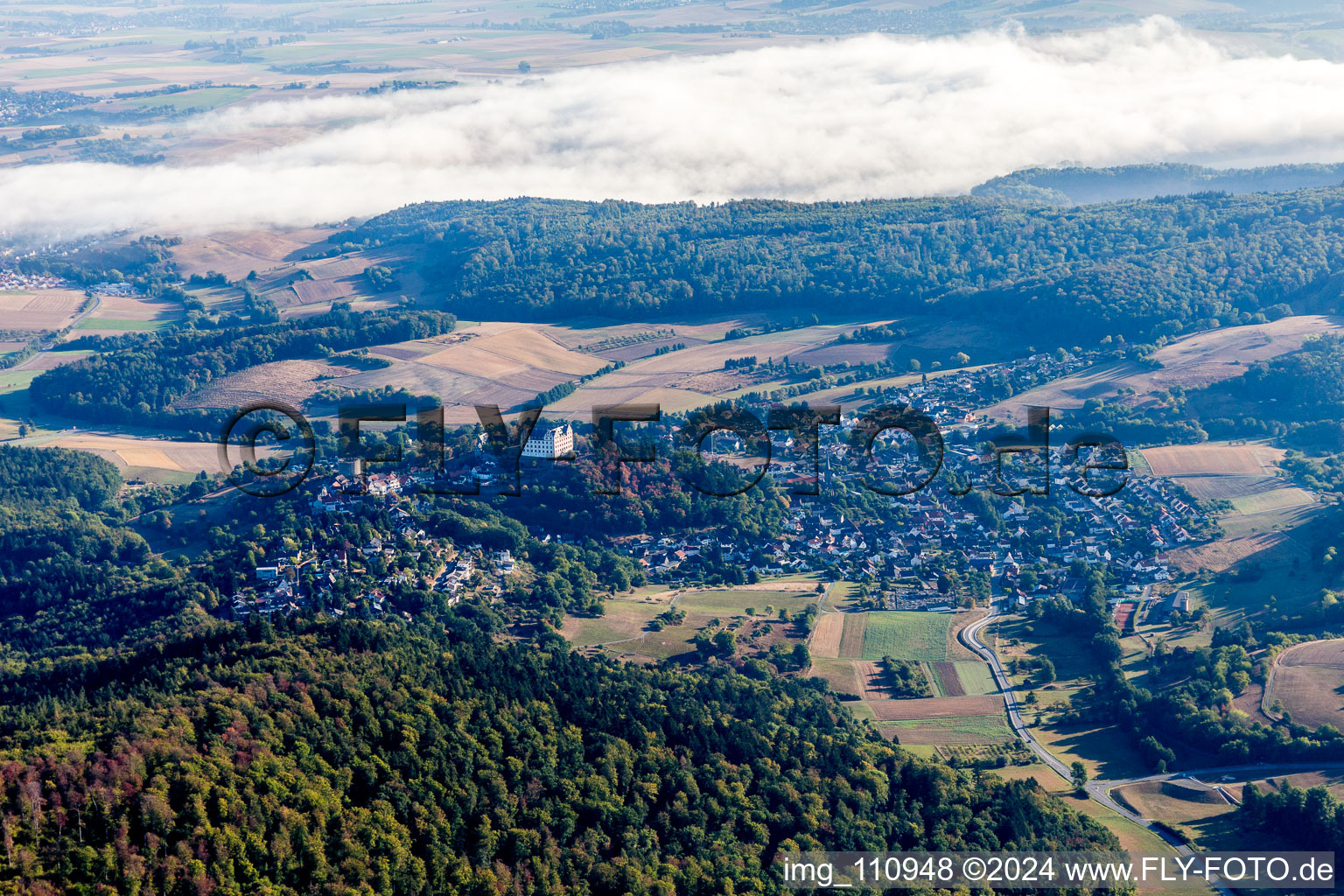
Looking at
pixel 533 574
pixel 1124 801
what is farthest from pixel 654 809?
pixel 533 574

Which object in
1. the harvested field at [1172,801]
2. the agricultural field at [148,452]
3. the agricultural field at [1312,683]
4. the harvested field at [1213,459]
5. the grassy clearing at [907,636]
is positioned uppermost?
the agricultural field at [148,452]

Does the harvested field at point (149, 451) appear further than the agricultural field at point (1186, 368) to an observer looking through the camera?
No

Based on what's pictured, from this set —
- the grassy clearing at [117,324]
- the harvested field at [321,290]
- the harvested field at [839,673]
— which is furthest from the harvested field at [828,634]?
the grassy clearing at [117,324]

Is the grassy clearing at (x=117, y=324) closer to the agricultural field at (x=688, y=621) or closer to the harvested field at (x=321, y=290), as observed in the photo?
the harvested field at (x=321, y=290)

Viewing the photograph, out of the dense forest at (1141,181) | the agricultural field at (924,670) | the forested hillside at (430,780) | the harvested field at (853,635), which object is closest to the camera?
the forested hillside at (430,780)

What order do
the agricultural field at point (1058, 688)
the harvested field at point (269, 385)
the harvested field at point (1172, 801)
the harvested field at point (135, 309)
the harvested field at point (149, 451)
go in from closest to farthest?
the harvested field at point (1172, 801), the agricultural field at point (1058, 688), the harvested field at point (149, 451), the harvested field at point (269, 385), the harvested field at point (135, 309)

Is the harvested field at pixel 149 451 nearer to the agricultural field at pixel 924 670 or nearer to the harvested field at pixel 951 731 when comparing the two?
the agricultural field at pixel 924 670

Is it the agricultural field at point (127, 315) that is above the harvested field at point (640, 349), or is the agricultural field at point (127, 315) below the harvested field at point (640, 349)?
above
